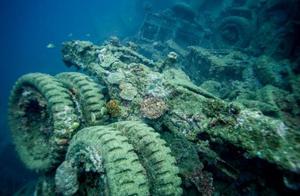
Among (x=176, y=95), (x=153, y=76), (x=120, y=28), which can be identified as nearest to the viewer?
(x=176, y=95)

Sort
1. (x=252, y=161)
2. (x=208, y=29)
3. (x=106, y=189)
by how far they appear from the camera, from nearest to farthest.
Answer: (x=252, y=161)
(x=106, y=189)
(x=208, y=29)

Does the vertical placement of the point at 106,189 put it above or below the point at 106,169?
below

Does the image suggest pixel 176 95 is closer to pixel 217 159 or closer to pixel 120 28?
pixel 217 159

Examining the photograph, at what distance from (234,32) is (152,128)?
12.4 m

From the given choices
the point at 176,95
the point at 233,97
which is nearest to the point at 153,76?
the point at 176,95

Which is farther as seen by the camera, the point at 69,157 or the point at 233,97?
the point at 233,97

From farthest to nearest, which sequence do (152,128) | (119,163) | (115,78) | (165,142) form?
(115,78) → (152,128) → (165,142) → (119,163)

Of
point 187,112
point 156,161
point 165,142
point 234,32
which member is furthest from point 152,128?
point 234,32

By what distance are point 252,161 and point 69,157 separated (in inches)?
129

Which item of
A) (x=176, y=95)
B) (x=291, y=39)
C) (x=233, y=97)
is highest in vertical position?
(x=291, y=39)

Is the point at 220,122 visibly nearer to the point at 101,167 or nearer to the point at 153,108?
the point at 153,108

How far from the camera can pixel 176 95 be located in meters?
5.84

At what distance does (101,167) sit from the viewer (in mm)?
4309

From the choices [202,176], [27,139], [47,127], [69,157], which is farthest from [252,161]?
[27,139]
